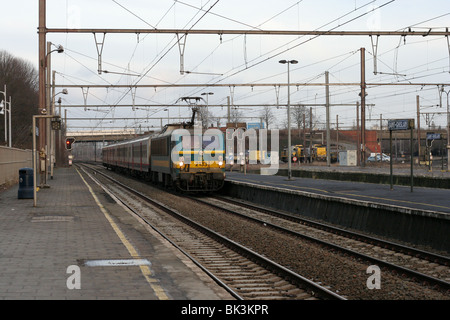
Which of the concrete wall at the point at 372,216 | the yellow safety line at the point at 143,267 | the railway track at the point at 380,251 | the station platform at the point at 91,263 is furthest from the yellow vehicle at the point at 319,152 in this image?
the station platform at the point at 91,263

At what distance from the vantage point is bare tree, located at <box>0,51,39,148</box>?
72938 mm

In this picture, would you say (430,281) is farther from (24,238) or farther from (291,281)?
(24,238)

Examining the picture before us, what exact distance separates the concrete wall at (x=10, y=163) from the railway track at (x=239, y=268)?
51.5ft

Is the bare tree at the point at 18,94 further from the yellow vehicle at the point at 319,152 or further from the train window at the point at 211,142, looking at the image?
the train window at the point at 211,142

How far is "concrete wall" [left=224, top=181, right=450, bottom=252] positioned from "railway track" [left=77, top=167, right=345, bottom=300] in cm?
427

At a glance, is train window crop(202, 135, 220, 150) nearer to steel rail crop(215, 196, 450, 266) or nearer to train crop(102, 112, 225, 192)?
train crop(102, 112, 225, 192)

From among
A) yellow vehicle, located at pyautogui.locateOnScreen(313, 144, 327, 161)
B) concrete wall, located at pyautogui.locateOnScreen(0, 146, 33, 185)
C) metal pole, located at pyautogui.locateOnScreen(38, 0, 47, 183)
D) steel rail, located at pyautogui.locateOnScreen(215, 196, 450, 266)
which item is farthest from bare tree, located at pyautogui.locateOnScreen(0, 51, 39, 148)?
steel rail, located at pyautogui.locateOnScreen(215, 196, 450, 266)

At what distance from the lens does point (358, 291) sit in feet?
27.2

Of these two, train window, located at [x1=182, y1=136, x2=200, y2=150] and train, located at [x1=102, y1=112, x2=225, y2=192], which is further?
train window, located at [x1=182, y1=136, x2=200, y2=150]
